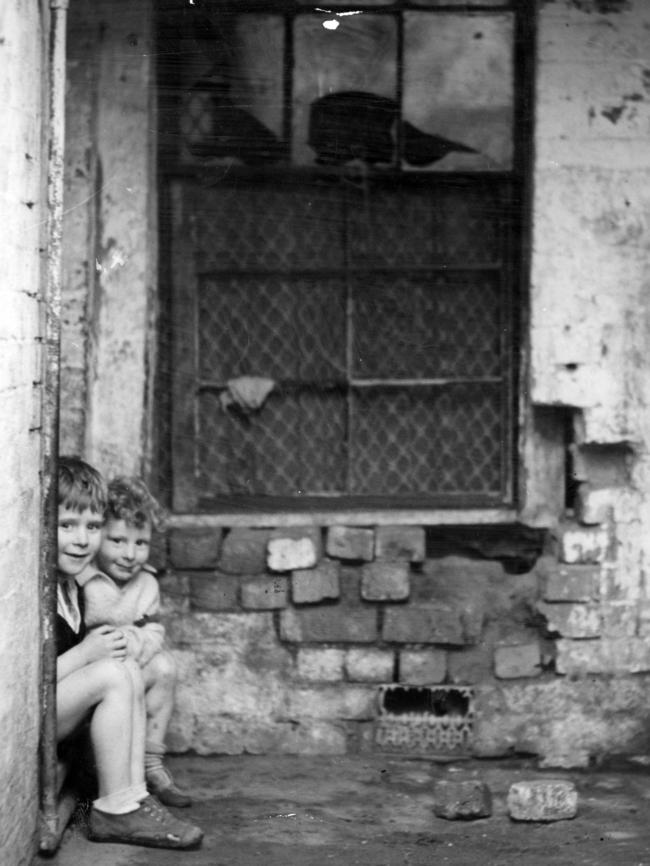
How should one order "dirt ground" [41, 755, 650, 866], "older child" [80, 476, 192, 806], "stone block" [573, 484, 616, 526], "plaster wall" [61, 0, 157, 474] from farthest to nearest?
"stone block" [573, 484, 616, 526]
"plaster wall" [61, 0, 157, 474]
"older child" [80, 476, 192, 806]
"dirt ground" [41, 755, 650, 866]

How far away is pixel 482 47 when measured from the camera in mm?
4488

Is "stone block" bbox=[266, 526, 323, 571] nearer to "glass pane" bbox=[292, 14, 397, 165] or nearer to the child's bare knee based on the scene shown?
the child's bare knee

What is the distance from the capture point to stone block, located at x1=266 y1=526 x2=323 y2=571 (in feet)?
14.9

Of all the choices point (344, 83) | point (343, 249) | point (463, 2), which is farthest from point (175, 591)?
point (463, 2)

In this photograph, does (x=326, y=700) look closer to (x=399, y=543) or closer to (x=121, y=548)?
(x=399, y=543)

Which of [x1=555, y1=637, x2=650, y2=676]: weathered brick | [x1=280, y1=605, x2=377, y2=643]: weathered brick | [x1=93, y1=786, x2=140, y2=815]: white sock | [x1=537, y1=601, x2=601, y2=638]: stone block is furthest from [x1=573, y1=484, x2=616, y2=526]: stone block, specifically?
[x1=93, y1=786, x2=140, y2=815]: white sock

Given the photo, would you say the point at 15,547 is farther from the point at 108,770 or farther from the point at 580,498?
the point at 580,498

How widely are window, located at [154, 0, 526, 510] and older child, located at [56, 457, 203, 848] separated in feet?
2.51

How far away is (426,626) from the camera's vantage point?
4555mm

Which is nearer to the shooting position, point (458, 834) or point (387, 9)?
point (458, 834)

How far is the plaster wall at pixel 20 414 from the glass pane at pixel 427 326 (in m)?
1.43

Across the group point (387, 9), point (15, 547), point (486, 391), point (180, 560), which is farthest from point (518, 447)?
point (15, 547)

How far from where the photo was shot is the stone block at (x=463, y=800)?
13.3ft

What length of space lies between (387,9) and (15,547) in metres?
2.31
